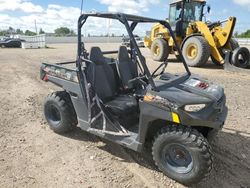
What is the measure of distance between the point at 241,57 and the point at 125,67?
8011 mm

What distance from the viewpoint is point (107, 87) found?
4.41 m

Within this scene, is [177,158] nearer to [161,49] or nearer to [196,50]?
[196,50]

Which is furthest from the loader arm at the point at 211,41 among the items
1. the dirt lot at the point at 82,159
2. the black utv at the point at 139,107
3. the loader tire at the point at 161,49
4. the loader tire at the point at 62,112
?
the loader tire at the point at 62,112

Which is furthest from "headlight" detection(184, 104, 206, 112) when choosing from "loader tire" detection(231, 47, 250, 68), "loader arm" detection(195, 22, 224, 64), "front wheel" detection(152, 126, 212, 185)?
"loader arm" detection(195, 22, 224, 64)

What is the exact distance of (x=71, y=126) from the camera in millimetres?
4520

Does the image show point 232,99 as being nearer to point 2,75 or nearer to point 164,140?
point 164,140

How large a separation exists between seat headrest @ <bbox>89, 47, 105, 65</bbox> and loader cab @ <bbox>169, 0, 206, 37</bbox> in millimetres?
8658

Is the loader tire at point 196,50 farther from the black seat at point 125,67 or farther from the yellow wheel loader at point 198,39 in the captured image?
the black seat at point 125,67

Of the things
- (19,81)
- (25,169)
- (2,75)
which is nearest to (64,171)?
(25,169)

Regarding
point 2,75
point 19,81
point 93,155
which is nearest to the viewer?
point 93,155

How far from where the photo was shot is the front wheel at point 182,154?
3.10 meters

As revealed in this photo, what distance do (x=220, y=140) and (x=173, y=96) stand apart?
174 cm

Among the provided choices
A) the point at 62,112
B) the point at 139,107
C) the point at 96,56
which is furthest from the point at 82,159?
the point at 96,56

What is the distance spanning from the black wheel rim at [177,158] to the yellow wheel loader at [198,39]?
6571mm
